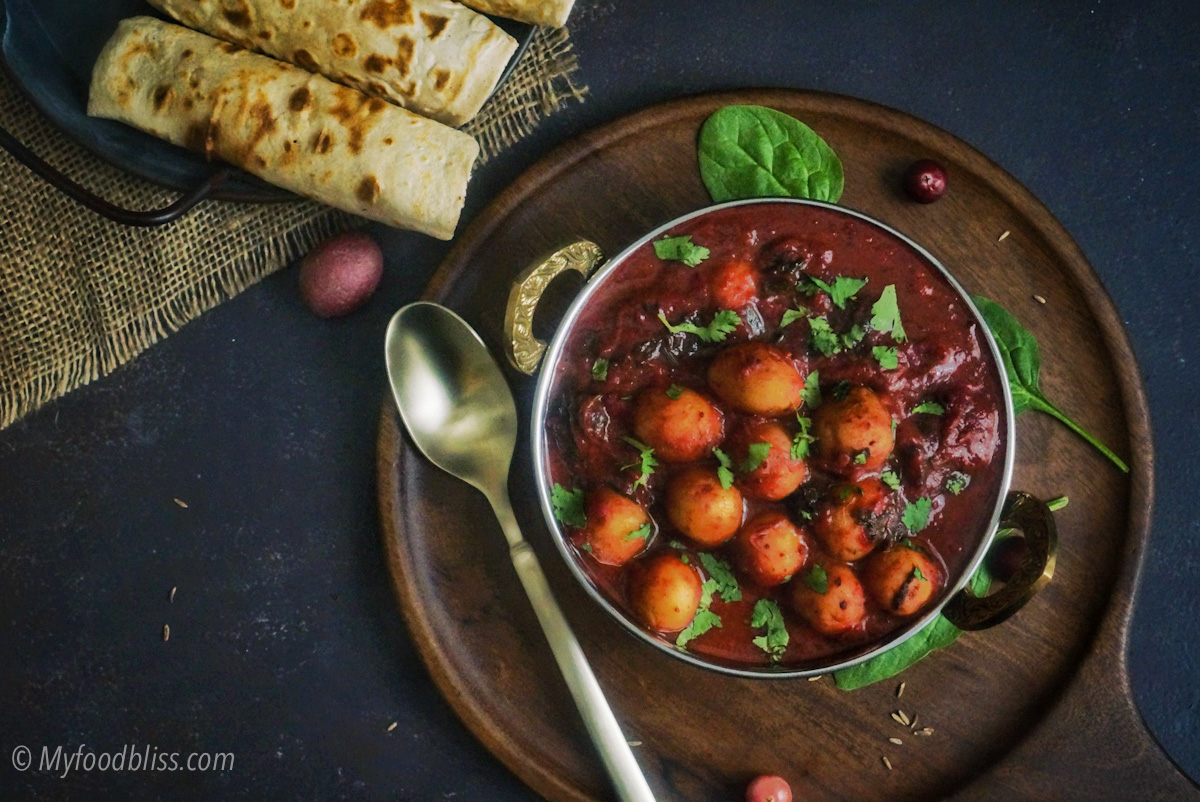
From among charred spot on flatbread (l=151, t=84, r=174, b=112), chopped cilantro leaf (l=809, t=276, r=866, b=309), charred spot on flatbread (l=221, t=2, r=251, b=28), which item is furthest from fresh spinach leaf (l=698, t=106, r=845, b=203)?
charred spot on flatbread (l=151, t=84, r=174, b=112)

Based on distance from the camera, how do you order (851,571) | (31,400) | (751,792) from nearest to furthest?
(851,571) → (751,792) → (31,400)

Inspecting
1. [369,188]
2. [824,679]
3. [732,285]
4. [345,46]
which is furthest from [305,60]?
[824,679]

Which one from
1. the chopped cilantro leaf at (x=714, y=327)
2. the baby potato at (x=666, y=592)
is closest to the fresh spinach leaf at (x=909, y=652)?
the baby potato at (x=666, y=592)

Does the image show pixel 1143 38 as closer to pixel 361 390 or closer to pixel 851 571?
pixel 851 571

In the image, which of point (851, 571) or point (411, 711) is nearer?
point (851, 571)

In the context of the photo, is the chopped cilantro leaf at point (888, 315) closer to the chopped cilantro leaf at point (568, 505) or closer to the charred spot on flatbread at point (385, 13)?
the chopped cilantro leaf at point (568, 505)

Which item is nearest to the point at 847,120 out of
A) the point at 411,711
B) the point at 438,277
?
the point at 438,277
